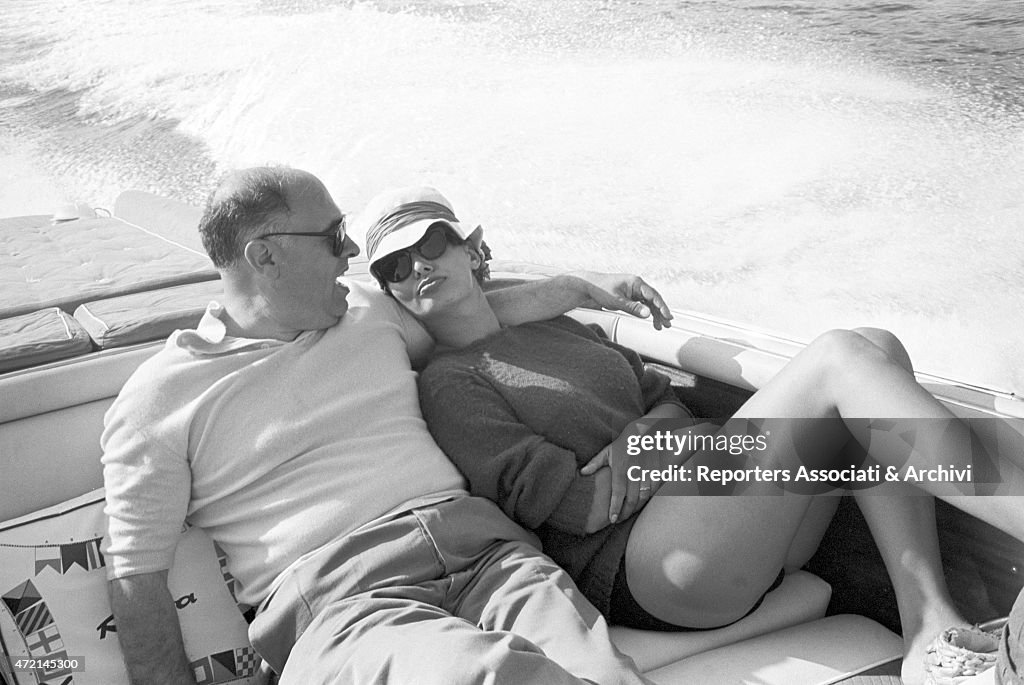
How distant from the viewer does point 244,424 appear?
1.46 meters

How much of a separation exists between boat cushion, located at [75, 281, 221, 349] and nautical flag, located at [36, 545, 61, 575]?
1.32 feet

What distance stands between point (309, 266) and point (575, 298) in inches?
19.2

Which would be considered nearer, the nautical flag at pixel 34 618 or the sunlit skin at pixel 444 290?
the nautical flag at pixel 34 618

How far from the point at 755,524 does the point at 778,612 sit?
22 cm

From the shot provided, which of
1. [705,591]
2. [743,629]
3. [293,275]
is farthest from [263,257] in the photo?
[743,629]

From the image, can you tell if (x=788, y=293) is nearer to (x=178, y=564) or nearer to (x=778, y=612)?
(x=778, y=612)

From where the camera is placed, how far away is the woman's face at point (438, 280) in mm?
1646

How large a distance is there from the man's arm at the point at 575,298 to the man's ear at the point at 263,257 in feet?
1.39

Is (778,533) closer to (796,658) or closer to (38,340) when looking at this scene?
(796,658)

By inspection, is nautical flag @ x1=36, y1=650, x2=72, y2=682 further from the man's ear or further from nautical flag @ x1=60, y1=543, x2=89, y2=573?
the man's ear

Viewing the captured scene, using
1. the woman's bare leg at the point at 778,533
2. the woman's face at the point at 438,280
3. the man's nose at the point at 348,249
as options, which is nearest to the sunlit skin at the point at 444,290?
the woman's face at the point at 438,280

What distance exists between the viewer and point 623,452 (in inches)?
60.3

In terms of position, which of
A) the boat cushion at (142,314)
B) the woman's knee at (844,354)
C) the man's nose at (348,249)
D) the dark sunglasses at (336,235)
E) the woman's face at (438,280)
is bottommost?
the boat cushion at (142,314)

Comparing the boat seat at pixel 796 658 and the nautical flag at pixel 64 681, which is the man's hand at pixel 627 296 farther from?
the nautical flag at pixel 64 681
